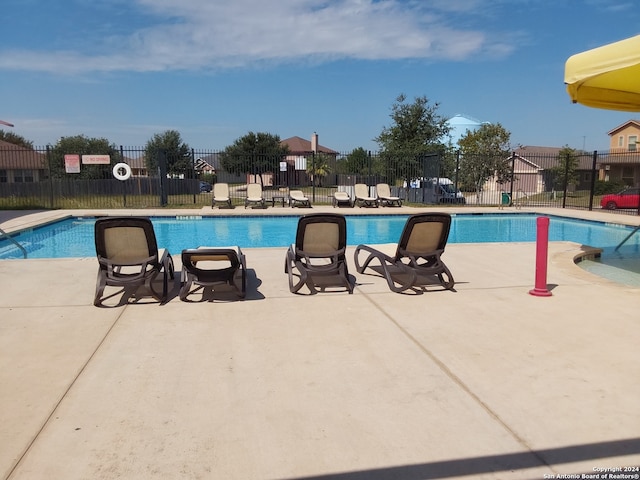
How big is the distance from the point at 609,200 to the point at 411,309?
1903cm

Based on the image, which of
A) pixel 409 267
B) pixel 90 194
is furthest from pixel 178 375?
pixel 90 194

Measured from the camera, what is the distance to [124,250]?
199 inches

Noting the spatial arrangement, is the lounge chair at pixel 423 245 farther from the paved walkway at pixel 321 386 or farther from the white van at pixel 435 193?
the white van at pixel 435 193

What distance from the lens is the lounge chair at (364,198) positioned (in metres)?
19.9

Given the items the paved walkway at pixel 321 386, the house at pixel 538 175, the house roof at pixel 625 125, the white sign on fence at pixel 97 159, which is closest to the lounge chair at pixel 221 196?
the white sign on fence at pixel 97 159

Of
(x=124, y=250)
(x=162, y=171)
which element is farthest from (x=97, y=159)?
(x=124, y=250)

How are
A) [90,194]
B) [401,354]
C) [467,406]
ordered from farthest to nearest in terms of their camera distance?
[90,194]
[401,354]
[467,406]

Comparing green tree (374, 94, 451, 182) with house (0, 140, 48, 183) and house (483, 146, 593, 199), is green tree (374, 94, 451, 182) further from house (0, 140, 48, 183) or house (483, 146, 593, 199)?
house (0, 140, 48, 183)

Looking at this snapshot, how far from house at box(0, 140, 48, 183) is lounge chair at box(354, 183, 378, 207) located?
2561 centimetres

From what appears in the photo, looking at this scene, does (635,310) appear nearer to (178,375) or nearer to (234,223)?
(178,375)

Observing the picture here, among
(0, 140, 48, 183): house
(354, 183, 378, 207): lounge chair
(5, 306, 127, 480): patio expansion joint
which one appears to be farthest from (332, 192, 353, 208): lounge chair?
(0, 140, 48, 183): house

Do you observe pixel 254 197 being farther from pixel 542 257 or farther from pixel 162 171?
pixel 542 257

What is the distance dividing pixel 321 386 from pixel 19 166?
40.2 metres

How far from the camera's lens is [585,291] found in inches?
217
